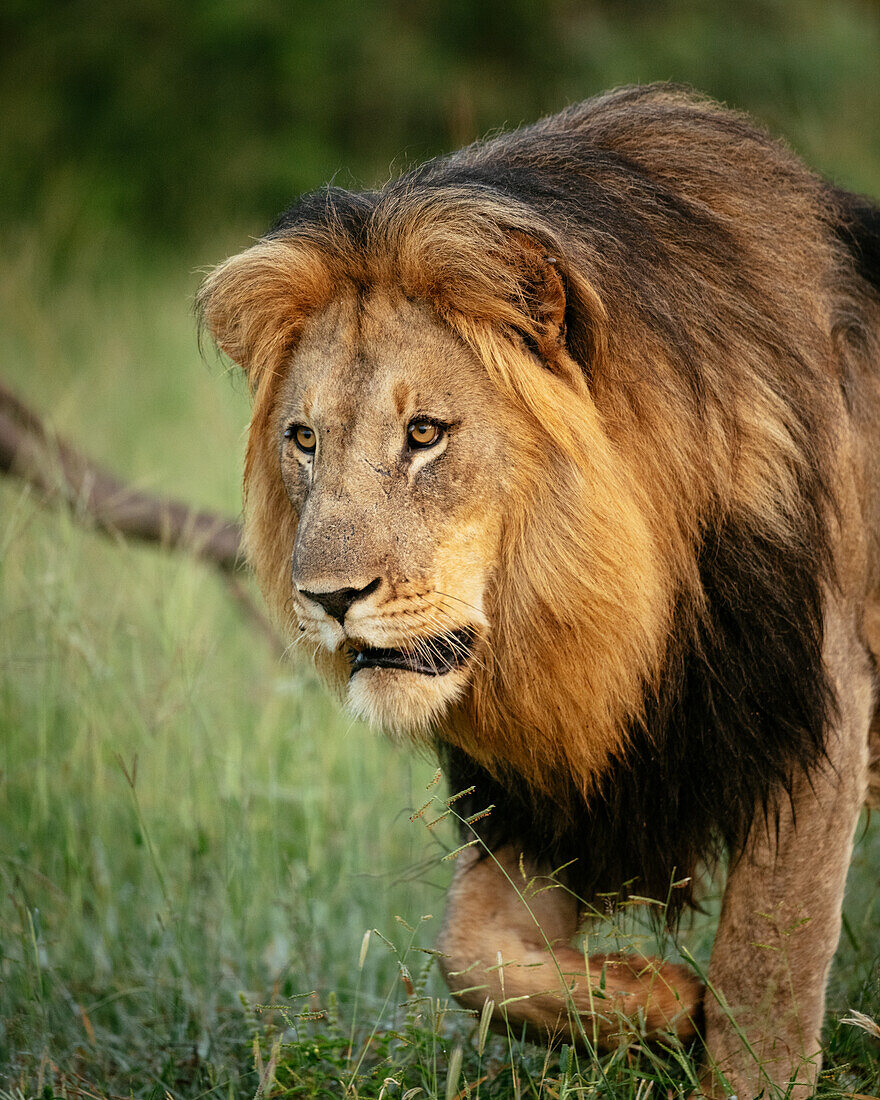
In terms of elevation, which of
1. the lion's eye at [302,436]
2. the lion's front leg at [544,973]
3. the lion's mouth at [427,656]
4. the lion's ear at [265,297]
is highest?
the lion's ear at [265,297]

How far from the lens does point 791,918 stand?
2.73 m

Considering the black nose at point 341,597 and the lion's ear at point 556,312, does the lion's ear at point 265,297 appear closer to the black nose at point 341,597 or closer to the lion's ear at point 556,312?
the lion's ear at point 556,312

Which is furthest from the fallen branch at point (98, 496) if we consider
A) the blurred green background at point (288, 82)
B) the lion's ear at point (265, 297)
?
the blurred green background at point (288, 82)

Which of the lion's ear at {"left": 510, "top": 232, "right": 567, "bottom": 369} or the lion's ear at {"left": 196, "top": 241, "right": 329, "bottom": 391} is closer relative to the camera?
the lion's ear at {"left": 510, "top": 232, "right": 567, "bottom": 369}

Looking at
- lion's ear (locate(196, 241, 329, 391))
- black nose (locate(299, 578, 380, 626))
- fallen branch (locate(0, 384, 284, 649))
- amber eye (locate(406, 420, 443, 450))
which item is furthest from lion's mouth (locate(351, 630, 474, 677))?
fallen branch (locate(0, 384, 284, 649))

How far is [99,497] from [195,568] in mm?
451

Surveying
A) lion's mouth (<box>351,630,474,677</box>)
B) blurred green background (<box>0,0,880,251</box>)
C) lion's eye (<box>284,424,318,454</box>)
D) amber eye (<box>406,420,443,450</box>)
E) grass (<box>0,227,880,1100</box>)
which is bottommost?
grass (<box>0,227,880,1100</box>)

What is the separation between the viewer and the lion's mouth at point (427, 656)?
251cm

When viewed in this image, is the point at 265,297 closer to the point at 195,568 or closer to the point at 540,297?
the point at 540,297

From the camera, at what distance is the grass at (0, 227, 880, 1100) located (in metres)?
2.91

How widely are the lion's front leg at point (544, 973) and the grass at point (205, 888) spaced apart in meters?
0.09

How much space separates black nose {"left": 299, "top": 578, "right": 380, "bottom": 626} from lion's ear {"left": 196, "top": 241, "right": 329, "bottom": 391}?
673 mm

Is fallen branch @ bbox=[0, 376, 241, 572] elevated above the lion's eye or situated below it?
below

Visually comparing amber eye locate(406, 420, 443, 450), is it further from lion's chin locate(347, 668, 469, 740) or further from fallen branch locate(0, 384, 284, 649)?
fallen branch locate(0, 384, 284, 649)
